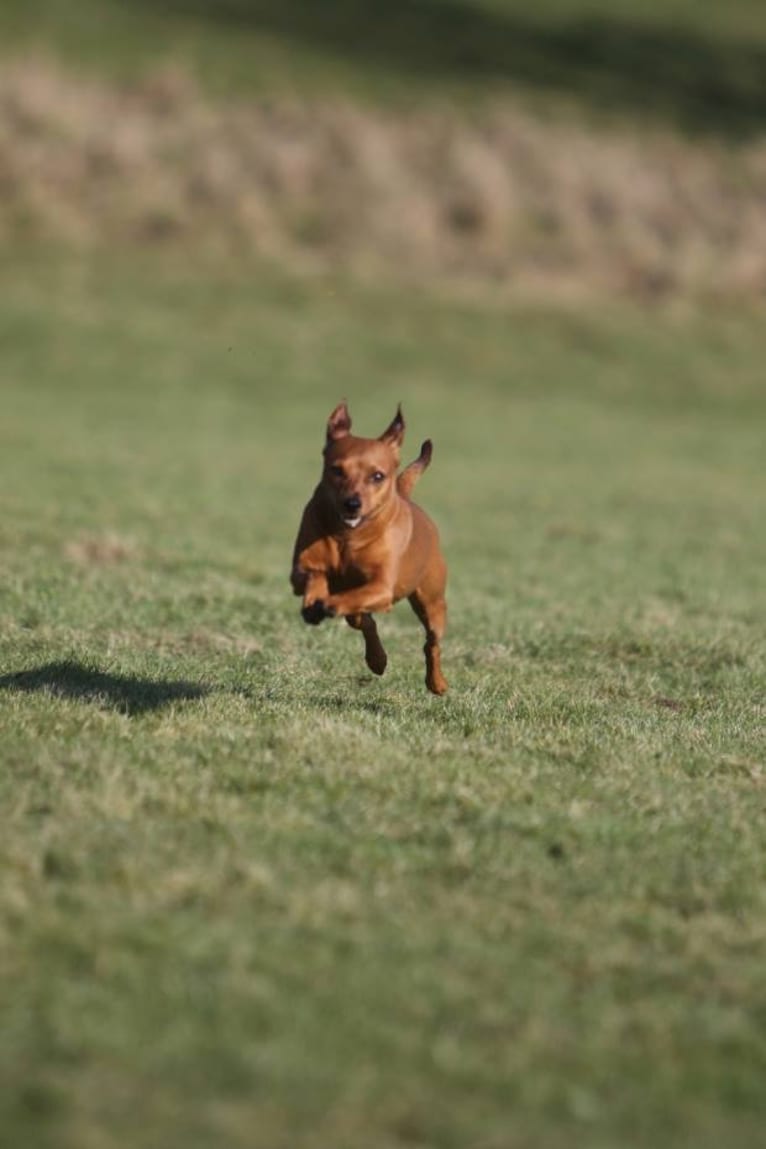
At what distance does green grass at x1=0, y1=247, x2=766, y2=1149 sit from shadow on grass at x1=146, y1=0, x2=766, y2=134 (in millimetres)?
29975

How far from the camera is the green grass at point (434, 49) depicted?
41.0 m

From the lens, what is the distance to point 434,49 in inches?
1785

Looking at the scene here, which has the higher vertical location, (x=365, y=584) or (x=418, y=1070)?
(x=365, y=584)

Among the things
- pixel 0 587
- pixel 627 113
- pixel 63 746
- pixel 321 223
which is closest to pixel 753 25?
pixel 627 113

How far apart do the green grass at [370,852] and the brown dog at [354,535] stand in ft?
2.41

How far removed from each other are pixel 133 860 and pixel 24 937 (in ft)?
2.28

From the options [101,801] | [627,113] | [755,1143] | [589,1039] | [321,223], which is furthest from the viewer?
[627,113]

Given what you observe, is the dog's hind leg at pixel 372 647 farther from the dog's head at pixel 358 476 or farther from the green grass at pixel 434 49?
the green grass at pixel 434 49

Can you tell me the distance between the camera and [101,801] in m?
6.69

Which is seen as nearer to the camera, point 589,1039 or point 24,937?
point 589,1039

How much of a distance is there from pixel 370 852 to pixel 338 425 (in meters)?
2.30

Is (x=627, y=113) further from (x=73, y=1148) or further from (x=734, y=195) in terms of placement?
(x=73, y=1148)

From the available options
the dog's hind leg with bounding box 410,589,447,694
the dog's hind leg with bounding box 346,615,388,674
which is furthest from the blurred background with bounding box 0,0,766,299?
the dog's hind leg with bounding box 346,615,388,674

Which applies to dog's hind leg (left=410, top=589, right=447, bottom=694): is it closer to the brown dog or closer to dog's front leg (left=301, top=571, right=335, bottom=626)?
the brown dog
